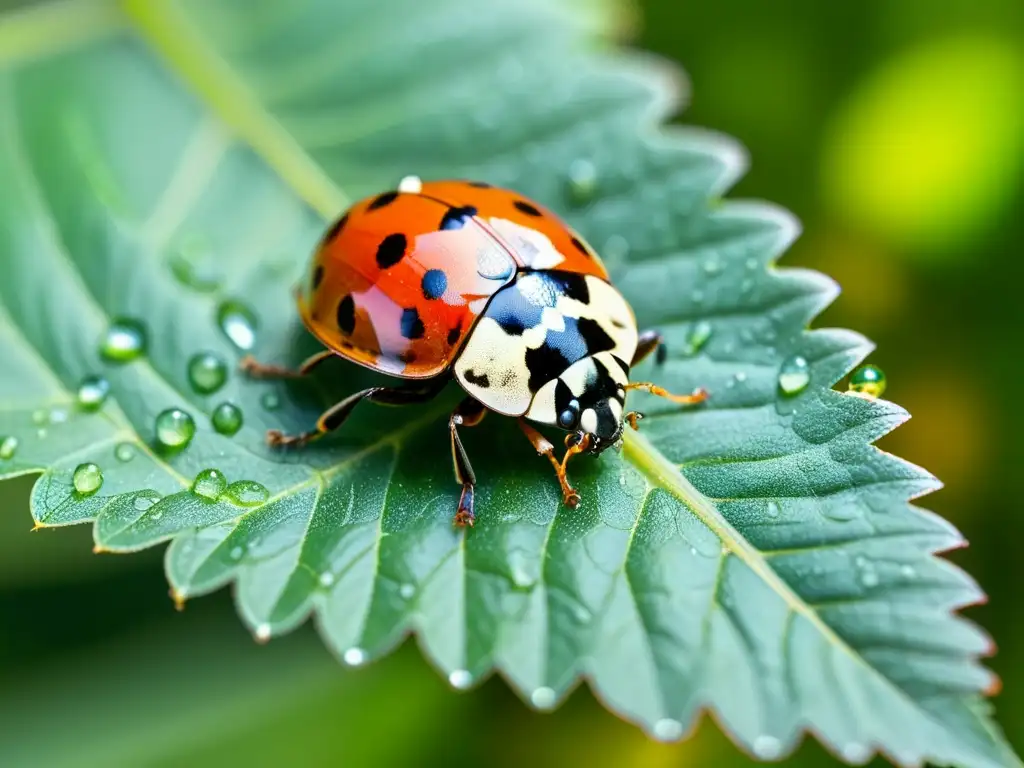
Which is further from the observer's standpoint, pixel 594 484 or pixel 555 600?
pixel 594 484

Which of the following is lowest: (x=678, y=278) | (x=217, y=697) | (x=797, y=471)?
(x=217, y=697)

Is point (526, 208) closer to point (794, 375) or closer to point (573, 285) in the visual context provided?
point (573, 285)

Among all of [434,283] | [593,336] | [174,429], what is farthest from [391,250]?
[174,429]

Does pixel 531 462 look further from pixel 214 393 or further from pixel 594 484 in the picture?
pixel 214 393

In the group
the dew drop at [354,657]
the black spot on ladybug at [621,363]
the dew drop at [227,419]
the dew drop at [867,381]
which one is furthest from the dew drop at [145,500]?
the dew drop at [867,381]

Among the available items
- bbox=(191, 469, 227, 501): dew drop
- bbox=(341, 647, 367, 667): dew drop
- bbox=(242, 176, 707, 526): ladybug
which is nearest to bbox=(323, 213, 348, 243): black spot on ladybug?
bbox=(242, 176, 707, 526): ladybug

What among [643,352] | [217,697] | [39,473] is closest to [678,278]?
[643,352]

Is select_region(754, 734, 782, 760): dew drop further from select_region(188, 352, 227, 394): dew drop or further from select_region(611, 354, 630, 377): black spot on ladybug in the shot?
select_region(188, 352, 227, 394): dew drop
